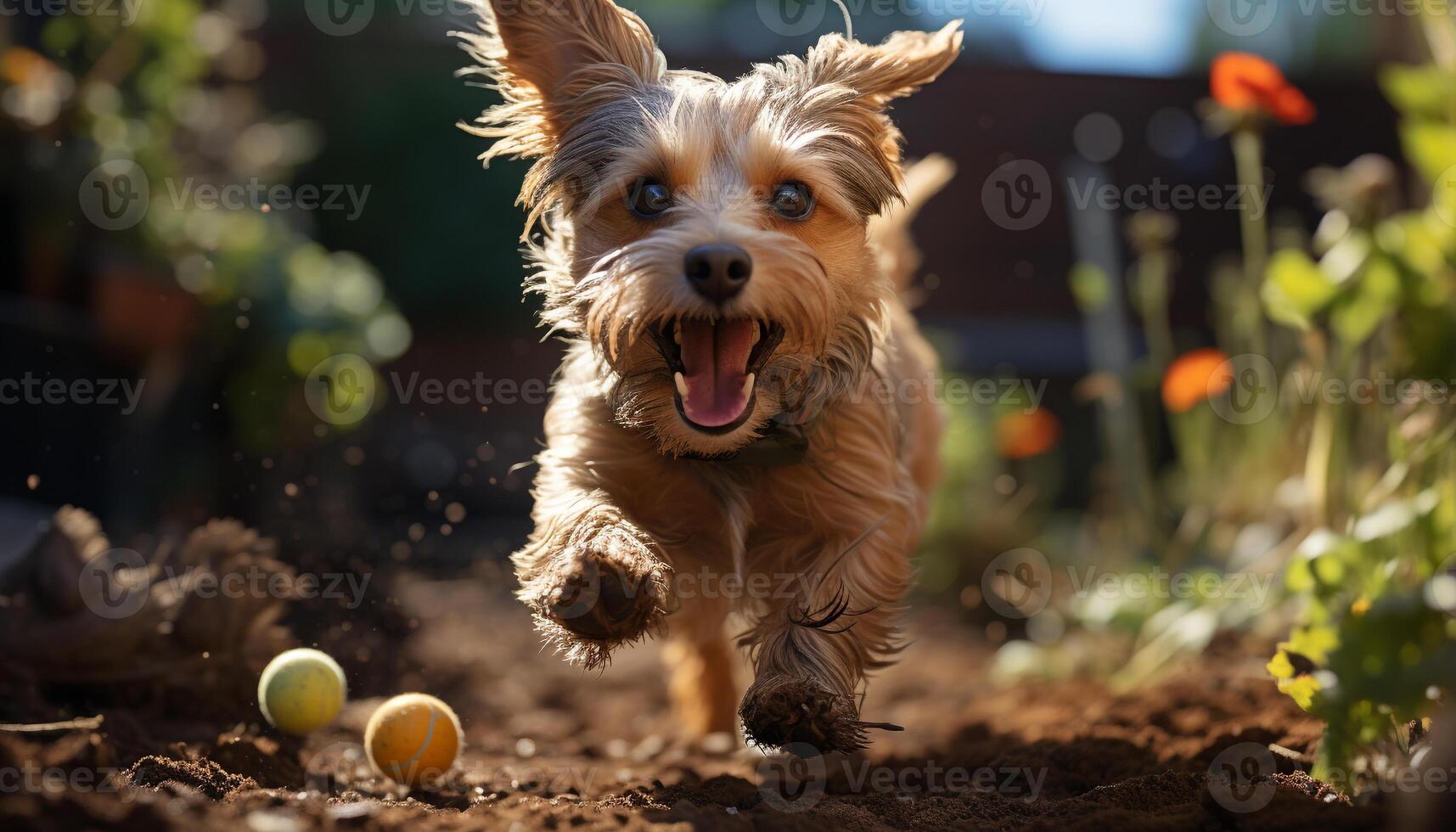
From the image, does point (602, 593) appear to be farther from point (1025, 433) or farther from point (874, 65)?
point (1025, 433)

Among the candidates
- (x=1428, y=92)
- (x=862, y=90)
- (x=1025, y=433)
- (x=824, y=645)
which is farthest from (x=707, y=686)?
(x=1428, y=92)

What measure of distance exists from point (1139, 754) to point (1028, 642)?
256 cm

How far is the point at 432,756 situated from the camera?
9.00ft

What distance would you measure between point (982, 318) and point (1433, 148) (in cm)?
509

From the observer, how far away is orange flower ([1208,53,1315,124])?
3971 mm

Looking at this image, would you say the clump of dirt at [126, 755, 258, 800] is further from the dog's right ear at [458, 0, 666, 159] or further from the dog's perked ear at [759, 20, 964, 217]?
the dog's perked ear at [759, 20, 964, 217]

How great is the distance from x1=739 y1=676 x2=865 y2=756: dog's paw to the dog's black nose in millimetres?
895

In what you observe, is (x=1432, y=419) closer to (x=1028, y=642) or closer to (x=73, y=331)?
(x=1028, y=642)

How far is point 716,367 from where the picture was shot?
9.37ft

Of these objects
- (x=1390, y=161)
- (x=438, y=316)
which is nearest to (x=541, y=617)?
(x=438, y=316)

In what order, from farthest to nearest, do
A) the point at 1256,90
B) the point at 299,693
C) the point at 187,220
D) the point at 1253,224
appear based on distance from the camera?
the point at 187,220 < the point at 1253,224 < the point at 1256,90 < the point at 299,693

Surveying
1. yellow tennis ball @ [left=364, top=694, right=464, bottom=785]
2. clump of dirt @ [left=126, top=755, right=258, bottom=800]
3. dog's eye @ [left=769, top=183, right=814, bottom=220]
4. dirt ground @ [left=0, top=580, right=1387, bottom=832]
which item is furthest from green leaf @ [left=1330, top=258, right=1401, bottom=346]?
clump of dirt @ [left=126, top=755, right=258, bottom=800]

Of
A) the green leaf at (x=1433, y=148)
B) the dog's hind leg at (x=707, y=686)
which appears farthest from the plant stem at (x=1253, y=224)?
the dog's hind leg at (x=707, y=686)

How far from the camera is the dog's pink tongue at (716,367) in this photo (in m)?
2.82
